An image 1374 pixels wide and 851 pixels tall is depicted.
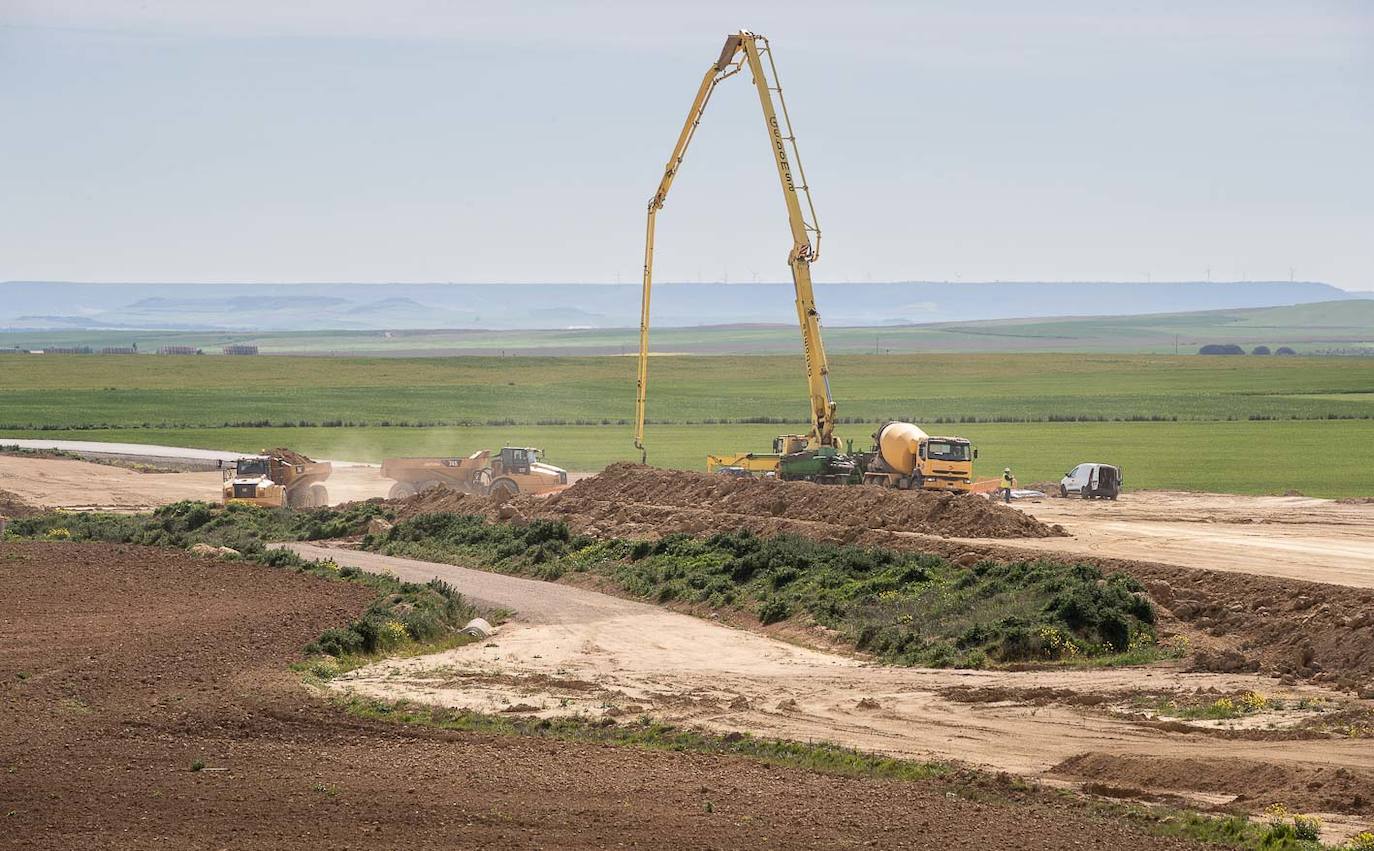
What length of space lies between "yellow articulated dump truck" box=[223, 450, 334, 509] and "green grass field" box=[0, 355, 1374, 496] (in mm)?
15242

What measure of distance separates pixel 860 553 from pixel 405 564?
15.0 meters

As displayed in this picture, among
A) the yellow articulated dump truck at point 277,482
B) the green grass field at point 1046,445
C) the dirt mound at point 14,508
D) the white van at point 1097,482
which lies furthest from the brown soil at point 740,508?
the green grass field at point 1046,445

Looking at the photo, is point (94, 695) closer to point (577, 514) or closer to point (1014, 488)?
point (577, 514)

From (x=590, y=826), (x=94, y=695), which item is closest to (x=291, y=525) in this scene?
(x=94, y=695)

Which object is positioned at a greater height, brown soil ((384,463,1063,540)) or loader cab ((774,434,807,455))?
loader cab ((774,434,807,455))

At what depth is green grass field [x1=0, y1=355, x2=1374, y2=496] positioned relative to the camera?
7994 centimetres

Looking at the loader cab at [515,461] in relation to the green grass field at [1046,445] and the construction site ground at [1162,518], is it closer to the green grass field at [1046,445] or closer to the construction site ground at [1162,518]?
the construction site ground at [1162,518]

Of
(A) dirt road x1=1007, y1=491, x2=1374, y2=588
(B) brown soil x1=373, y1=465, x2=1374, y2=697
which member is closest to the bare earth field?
(B) brown soil x1=373, y1=465, x2=1374, y2=697

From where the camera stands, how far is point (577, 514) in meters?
54.3

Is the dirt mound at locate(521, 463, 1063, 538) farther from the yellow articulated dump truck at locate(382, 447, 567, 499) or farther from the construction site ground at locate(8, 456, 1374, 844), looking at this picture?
the yellow articulated dump truck at locate(382, 447, 567, 499)

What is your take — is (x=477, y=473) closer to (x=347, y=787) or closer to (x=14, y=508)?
(x=14, y=508)

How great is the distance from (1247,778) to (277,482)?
49.6 metres

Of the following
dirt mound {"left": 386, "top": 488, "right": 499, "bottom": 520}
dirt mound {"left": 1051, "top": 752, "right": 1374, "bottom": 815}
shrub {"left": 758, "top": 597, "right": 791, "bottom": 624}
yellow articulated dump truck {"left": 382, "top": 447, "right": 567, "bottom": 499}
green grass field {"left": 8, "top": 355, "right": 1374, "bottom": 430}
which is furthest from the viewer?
green grass field {"left": 8, "top": 355, "right": 1374, "bottom": 430}

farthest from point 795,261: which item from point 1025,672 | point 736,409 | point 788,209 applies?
point 736,409
